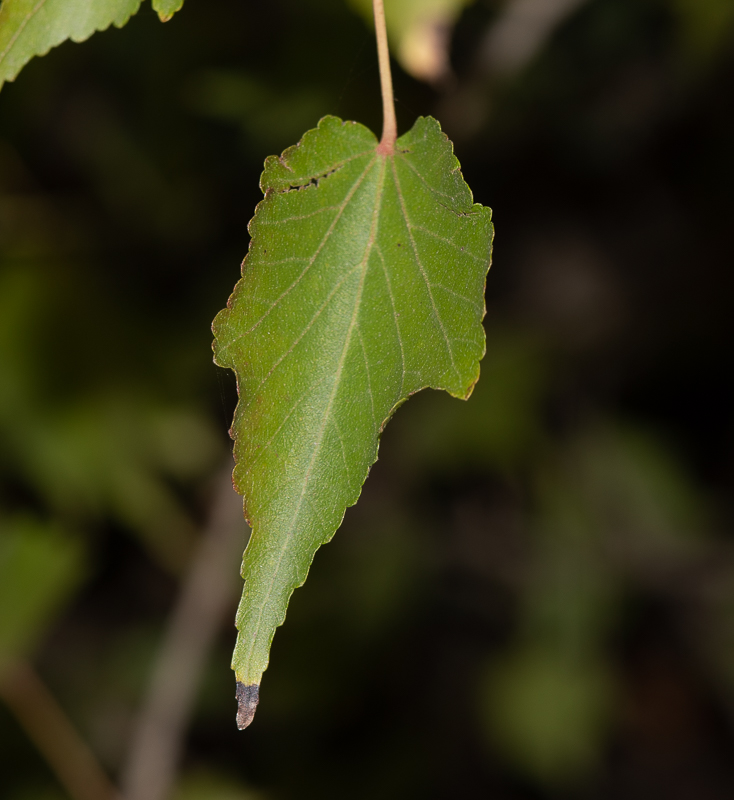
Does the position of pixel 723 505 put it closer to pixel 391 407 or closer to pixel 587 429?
pixel 587 429

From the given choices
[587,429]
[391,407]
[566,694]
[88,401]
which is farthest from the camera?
[587,429]

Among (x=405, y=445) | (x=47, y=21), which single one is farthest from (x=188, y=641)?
(x=47, y=21)

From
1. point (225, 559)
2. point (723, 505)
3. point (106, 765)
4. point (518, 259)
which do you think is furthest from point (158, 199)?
point (723, 505)

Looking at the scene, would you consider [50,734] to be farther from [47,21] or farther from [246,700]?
[47,21]

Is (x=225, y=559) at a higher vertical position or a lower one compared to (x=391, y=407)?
lower

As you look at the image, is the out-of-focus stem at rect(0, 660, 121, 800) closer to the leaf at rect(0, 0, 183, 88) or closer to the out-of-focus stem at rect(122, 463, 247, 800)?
the out-of-focus stem at rect(122, 463, 247, 800)
